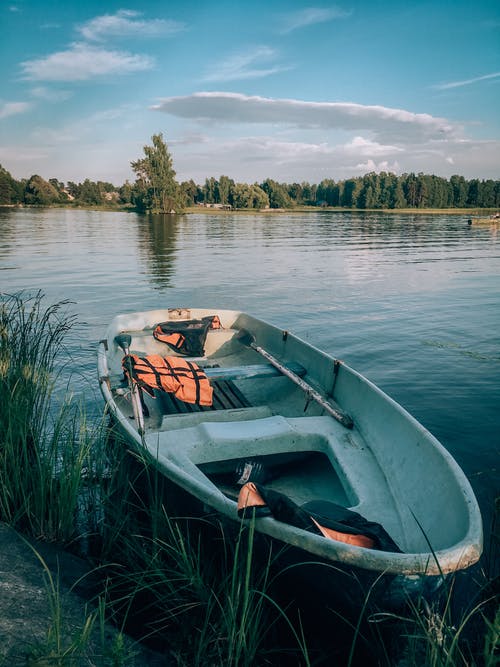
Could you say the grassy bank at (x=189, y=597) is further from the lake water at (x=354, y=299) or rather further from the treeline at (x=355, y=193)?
the treeline at (x=355, y=193)

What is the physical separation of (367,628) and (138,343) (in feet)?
17.5

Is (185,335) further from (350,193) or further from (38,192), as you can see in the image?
(350,193)

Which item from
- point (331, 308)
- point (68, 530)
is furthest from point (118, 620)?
point (331, 308)

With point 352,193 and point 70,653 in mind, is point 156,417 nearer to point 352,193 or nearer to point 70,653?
point 70,653

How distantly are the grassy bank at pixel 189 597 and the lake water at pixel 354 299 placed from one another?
49.0 inches

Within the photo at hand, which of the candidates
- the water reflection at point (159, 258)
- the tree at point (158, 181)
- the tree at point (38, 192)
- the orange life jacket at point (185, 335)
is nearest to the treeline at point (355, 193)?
the tree at point (38, 192)

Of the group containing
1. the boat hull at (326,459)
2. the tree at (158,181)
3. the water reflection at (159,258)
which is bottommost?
the boat hull at (326,459)

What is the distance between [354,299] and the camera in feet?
48.0

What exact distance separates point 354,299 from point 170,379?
10687mm

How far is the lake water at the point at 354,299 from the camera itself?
22.9ft

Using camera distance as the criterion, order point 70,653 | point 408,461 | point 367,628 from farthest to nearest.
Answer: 1. point 408,461
2. point 367,628
3. point 70,653

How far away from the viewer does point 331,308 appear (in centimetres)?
1337


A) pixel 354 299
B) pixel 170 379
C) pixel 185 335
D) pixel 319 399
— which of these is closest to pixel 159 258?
pixel 354 299

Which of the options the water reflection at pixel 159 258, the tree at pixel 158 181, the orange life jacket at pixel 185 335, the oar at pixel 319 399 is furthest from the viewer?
the tree at pixel 158 181
